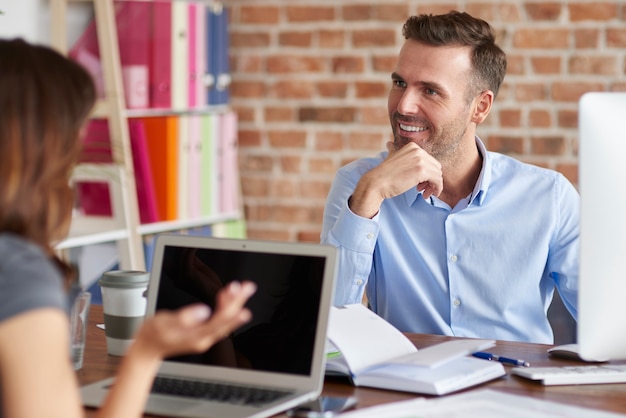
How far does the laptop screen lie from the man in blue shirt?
49 cm

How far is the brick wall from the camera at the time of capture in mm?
3262

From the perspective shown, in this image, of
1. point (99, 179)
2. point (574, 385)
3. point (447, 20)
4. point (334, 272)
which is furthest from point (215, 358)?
point (99, 179)

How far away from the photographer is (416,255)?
201 centimetres

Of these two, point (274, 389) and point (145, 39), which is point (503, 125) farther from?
point (274, 389)

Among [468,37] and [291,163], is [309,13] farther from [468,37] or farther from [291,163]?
[468,37]

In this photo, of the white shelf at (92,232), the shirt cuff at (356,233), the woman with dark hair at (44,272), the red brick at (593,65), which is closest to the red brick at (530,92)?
the red brick at (593,65)

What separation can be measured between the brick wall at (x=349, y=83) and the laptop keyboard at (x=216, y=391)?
222 cm

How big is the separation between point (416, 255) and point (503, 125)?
146 centimetres

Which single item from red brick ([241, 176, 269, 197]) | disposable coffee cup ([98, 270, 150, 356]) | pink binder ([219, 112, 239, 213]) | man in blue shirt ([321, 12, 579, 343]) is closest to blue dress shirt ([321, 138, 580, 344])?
man in blue shirt ([321, 12, 579, 343])

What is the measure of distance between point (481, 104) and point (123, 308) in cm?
110

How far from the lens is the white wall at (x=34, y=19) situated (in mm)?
2900

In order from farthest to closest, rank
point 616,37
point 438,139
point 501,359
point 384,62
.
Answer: point 384,62
point 616,37
point 438,139
point 501,359

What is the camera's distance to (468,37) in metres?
2.17

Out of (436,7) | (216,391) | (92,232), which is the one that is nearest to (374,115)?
(436,7)
